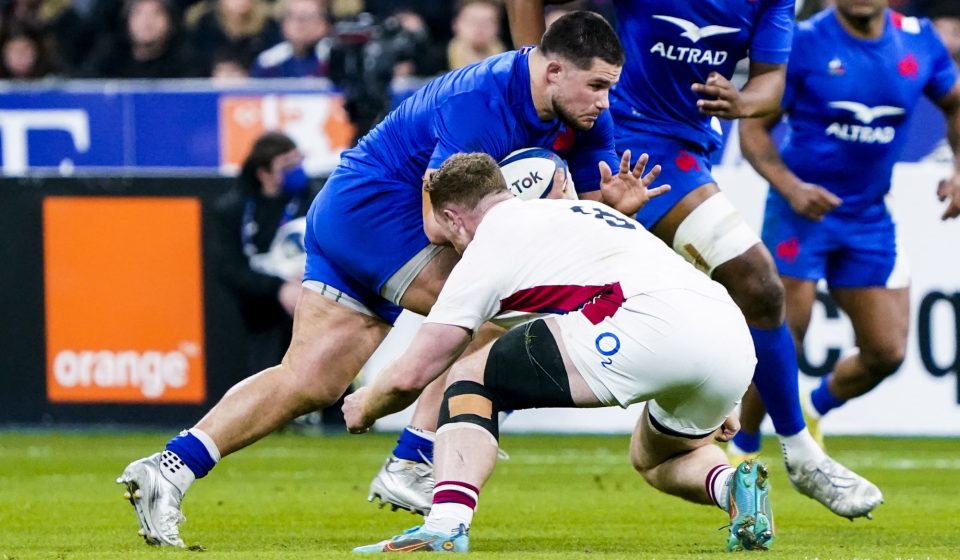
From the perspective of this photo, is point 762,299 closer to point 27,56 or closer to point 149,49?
point 149,49

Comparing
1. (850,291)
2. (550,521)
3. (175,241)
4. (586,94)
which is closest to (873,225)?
(850,291)

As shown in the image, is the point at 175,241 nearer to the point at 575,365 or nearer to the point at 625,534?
the point at 625,534

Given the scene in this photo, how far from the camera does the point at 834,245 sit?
374 inches

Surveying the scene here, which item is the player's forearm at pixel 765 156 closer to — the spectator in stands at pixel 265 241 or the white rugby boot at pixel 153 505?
the white rugby boot at pixel 153 505

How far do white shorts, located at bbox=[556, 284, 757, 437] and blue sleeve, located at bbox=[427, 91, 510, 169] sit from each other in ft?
2.54

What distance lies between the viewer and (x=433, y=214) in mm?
6500

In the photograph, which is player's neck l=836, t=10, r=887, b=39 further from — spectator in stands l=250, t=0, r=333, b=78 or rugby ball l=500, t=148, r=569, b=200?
spectator in stands l=250, t=0, r=333, b=78

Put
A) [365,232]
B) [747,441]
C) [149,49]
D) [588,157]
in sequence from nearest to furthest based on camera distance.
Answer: [365,232], [588,157], [747,441], [149,49]

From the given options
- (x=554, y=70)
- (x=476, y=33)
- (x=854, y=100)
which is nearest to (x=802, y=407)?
(x=854, y=100)

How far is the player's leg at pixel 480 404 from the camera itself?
6070 mm

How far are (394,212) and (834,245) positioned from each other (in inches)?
127

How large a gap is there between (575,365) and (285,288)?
649 cm

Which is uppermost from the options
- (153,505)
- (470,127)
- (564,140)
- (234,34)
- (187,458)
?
(470,127)

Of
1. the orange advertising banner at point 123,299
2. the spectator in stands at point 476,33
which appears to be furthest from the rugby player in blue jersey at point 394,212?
the spectator in stands at point 476,33
